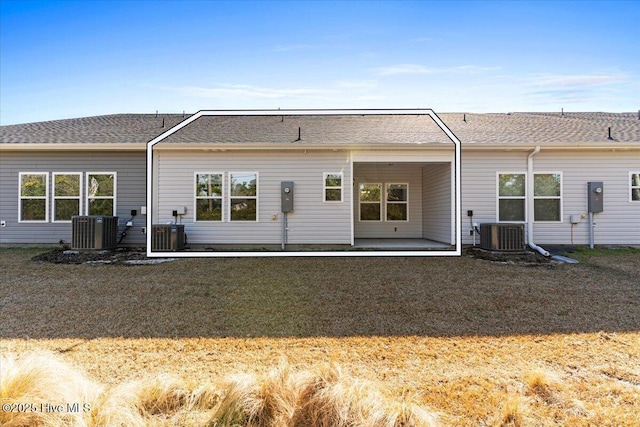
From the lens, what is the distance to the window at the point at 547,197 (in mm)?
9688

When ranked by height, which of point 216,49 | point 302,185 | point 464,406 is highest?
point 216,49

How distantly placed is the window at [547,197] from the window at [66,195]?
12386mm

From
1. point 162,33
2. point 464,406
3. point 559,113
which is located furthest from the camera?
point 559,113

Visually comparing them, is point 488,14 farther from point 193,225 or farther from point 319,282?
point 193,225

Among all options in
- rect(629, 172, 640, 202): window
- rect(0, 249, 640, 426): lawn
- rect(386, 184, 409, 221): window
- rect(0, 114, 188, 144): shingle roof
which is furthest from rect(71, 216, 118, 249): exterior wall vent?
rect(629, 172, 640, 202): window

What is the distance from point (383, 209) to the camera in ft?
41.2

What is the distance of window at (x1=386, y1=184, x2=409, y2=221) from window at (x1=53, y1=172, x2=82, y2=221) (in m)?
9.35

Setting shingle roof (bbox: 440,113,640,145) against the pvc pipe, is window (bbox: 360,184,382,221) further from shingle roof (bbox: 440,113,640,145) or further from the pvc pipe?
the pvc pipe

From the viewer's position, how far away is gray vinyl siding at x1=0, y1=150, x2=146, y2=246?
9945mm

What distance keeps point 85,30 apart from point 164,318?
651 centimetres

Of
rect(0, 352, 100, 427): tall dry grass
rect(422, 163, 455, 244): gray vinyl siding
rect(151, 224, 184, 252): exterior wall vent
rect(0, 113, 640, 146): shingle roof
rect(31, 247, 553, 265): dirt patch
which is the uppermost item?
rect(0, 113, 640, 146): shingle roof

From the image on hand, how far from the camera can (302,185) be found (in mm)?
9828

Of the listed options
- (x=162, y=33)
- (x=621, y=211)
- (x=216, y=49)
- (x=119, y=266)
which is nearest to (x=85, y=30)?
(x=162, y=33)

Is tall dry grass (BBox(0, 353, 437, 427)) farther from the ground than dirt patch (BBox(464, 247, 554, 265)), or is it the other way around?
dirt patch (BBox(464, 247, 554, 265))
